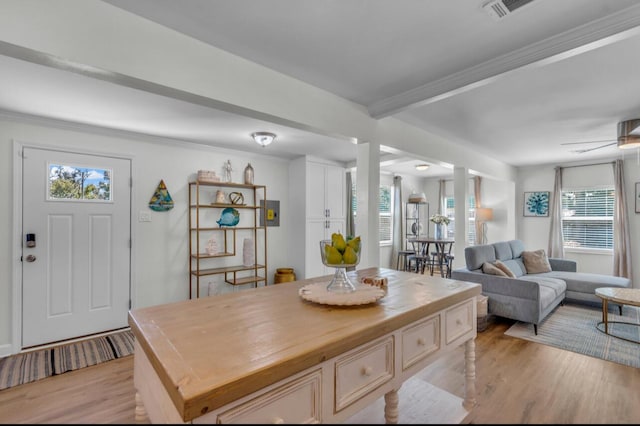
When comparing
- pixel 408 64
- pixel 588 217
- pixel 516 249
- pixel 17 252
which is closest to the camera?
pixel 408 64

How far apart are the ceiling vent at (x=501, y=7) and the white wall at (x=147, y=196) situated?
359cm

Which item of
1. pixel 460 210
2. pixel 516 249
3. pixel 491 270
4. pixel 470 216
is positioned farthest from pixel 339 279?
pixel 470 216

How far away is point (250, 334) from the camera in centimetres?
97

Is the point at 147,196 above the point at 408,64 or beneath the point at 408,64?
beneath

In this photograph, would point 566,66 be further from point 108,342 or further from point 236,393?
point 108,342

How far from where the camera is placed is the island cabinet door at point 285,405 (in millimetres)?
688

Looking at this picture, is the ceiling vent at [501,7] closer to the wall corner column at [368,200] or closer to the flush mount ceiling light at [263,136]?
the wall corner column at [368,200]

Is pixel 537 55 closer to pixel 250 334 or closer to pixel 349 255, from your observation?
pixel 349 255

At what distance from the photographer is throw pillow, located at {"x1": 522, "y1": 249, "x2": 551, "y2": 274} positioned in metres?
4.92

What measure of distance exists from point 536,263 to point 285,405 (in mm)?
5452

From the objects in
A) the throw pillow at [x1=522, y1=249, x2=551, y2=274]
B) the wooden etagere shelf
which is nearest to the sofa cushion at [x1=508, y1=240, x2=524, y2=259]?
the throw pillow at [x1=522, y1=249, x2=551, y2=274]

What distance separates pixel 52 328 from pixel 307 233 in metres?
3.18

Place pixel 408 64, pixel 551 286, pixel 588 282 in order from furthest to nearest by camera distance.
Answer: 1. pixel 588 282
2. pixel 551 286
3. pixel 408 64

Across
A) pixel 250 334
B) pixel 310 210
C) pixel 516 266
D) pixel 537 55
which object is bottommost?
pixel 516 266
